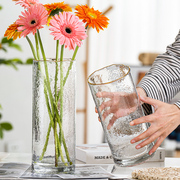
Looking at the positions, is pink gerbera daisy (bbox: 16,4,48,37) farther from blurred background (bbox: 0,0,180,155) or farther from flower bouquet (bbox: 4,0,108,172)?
blurred background (bbox: 0,0,180,155)

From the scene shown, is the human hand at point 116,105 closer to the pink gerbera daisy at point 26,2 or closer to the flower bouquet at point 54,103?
the flower bouquet at point 54,103

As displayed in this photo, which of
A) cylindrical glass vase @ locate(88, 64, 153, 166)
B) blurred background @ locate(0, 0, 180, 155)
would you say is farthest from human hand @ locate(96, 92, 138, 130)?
blurred background @ locate(0, 0, 180, 155)

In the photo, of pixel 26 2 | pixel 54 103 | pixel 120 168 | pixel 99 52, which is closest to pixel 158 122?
pixel 120 168

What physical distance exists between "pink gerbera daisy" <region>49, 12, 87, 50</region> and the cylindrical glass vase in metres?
0.08

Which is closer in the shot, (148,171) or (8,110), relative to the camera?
(148,171)

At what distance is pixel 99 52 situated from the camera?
289 centimetres

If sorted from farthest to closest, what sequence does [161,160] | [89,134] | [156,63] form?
[89,134]
[156,63]
[161,160]

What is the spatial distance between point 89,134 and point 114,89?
92.6 inches

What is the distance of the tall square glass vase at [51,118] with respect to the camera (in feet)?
2.08

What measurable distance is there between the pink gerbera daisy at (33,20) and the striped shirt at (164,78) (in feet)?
1.26

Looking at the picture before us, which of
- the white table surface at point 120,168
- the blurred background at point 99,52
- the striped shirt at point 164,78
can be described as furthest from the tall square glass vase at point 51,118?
the blurred background at point 99,52

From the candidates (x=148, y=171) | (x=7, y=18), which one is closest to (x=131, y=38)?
(x=7, y=18)

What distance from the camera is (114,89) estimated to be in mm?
601

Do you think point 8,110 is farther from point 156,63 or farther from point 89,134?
point 156,63
